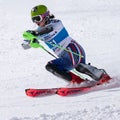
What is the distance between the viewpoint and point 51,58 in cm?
1126

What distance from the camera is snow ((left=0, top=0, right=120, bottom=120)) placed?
7246mm

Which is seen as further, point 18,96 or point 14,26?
point 14,26

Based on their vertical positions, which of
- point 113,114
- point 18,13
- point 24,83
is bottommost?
point 18,13

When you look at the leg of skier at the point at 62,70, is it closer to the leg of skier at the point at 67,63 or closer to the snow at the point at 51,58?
the leg of skier at the point at 67,63

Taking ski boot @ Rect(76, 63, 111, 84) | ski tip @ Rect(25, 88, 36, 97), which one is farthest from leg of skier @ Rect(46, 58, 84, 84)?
ski tip @ Rect(25, 88, 36, 97)

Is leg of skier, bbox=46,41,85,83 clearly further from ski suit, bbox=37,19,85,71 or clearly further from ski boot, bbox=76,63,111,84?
ski boot, bbox=76,63,111,84

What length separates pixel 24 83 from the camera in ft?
30.6

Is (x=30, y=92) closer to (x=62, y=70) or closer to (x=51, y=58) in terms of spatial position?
(x=62, y=70)

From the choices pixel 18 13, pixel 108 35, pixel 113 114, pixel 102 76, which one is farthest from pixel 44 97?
pixel 18 13

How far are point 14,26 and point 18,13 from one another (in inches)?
66.4

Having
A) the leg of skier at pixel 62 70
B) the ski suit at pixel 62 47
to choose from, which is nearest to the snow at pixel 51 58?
the leg of skier at pixel 62 70

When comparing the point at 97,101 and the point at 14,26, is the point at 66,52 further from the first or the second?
the point at 14,26

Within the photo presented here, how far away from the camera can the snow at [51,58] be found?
23.8 feet

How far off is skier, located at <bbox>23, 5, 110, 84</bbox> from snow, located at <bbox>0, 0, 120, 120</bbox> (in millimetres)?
336
